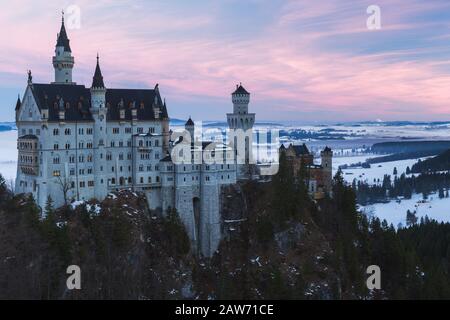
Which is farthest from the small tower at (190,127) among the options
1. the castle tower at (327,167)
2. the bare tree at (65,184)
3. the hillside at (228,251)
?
the castle tower at (327,167)

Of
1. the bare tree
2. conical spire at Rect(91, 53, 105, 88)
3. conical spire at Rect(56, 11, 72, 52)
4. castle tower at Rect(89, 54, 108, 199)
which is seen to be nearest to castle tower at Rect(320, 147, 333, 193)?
castle tower at Rect(89, 54, 108, 199)

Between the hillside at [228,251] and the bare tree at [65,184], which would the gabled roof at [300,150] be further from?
the bare tree at [65,184]

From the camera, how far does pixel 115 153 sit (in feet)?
298

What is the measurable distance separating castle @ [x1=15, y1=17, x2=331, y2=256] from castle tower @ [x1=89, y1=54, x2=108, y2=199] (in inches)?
6.0

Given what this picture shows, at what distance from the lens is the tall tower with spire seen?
9544 centimetres

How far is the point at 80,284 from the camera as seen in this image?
236 ft

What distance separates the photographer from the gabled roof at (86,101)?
85.5 m

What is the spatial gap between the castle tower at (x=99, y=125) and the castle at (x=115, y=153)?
6.0 inches

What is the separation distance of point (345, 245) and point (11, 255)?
166ft

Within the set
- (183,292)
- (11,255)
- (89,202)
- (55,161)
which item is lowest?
(183,292)
